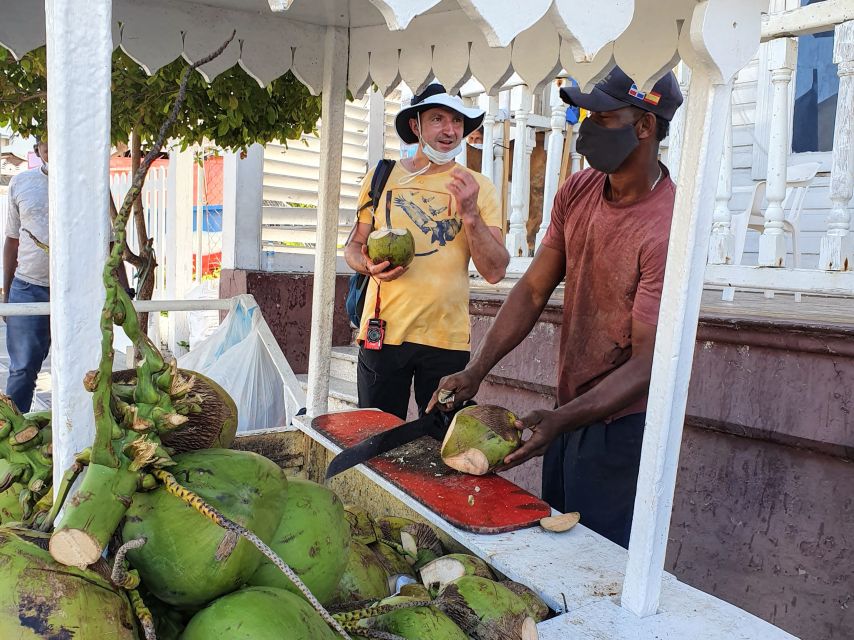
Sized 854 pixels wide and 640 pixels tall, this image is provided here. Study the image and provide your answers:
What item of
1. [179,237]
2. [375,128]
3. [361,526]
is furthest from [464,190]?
[179,237]

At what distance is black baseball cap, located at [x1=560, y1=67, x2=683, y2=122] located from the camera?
2172mm

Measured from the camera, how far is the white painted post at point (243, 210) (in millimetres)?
6262

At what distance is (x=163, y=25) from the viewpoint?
8.51 feet

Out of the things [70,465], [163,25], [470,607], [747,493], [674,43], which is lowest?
[747,493]

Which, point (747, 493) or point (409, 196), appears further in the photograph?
point (409, 196)

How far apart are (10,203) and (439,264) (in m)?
3.47

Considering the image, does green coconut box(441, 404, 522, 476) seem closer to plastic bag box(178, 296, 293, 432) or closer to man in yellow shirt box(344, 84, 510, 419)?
man in yellow shirt box(344, 84, 510, 419)

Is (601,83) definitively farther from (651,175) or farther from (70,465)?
(70,465)

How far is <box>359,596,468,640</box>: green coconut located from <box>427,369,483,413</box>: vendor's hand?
1189mm

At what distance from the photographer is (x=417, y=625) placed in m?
1.11

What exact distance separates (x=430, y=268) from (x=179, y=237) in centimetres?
604

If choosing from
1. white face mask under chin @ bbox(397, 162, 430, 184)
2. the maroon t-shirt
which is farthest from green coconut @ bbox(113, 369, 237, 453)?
white face mask under chin @ bbox(397, 162, 430, 184)

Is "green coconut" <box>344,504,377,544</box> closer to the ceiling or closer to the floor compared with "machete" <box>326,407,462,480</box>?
closer to the floor

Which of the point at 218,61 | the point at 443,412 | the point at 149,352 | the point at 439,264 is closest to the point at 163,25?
the point at 218,61
